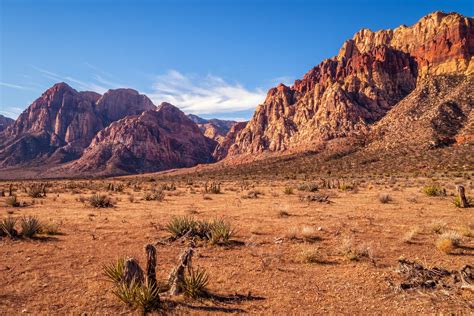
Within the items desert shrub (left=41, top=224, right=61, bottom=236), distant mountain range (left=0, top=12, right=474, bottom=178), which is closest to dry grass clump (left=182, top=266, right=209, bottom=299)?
desert shrub (left=41, top=224, right=61, bottom=236)

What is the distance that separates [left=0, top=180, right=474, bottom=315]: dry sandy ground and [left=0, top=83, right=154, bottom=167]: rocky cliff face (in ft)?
503

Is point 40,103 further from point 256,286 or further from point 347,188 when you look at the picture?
point 256,286

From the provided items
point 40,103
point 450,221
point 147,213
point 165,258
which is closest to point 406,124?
point 450,221

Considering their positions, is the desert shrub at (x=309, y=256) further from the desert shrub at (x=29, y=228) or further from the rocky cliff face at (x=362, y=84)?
the rocky cliff face at (x=362, y=84)

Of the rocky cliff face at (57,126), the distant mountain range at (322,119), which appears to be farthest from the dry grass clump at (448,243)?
the rocky cliff face at (57,126)

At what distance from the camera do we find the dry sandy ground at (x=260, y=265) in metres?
5.88

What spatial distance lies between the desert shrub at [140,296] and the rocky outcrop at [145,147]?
12513cm

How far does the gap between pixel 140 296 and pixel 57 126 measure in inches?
7578

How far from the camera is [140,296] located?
18.5 feet

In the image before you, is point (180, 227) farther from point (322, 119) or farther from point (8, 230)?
point (322, 119)

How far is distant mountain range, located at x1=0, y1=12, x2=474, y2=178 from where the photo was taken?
70.8 metres

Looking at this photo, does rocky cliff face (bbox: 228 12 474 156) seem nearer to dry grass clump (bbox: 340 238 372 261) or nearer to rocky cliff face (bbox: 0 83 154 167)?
dry grass clump (bbox: 340 238 372 261)

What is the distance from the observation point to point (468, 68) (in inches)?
3253

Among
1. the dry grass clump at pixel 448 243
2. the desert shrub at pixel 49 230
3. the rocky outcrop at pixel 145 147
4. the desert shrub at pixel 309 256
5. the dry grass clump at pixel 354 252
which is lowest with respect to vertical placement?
the desert shrub at pixel 49 230
